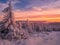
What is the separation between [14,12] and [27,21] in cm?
56

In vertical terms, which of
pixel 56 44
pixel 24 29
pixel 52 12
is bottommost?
pixel 56 44

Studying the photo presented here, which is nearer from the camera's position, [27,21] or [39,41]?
[39,41]

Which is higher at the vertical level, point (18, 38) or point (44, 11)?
point (44, 11)

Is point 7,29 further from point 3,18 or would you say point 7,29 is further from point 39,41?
point 39,41

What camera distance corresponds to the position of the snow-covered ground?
20.5 feet

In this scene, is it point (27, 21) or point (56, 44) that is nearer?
point (56, 44)

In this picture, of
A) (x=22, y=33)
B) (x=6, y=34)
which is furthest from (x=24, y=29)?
(x=6, y=34)

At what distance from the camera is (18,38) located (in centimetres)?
640

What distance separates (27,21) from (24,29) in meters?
0.29

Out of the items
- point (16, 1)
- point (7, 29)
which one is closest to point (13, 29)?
point (7, 29)

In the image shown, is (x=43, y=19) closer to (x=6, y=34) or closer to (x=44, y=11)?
(x=44, y=11)

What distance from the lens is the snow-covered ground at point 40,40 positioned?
6.25 meters

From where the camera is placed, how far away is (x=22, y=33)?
258 inches

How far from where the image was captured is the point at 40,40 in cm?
639
